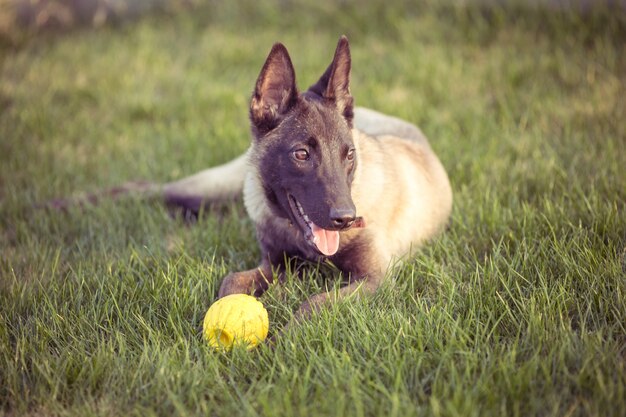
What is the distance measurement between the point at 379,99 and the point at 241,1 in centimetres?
354

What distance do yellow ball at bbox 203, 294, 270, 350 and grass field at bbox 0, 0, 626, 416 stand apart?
0.05 metres

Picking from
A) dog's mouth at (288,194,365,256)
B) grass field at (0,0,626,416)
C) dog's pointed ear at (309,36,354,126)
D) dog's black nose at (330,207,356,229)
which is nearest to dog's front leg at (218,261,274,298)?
grass field at (0,0,626,416)

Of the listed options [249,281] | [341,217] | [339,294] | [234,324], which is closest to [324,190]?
[341,217]

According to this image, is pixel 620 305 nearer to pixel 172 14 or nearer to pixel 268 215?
pixel 268 215

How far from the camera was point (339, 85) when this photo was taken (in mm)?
3529

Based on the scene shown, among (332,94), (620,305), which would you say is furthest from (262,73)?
(620,305)

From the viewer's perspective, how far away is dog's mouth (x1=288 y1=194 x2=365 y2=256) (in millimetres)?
3188

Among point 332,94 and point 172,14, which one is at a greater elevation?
point 172,14

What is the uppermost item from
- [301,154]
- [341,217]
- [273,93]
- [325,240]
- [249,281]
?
[273,93]

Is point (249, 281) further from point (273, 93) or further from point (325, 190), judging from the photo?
point (273, 93)

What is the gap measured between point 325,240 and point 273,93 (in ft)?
2.97

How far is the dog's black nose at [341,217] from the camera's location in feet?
9.80

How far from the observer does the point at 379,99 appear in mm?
6066

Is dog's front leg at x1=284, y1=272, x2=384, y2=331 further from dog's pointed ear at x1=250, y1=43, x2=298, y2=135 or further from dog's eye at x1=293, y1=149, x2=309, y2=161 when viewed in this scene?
dog's pointed ear at x1=250, y1=43, x2=298, y2=135
